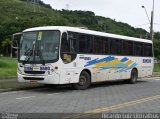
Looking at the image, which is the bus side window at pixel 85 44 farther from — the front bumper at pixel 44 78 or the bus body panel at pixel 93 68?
the front bumper at pixel 44 78

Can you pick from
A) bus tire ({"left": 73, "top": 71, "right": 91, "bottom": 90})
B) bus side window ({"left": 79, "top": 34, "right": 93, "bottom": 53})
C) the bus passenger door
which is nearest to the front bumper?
the bus passenger door

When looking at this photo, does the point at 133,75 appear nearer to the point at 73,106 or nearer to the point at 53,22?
the point at 73,106

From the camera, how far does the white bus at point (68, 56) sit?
1861 centimetres

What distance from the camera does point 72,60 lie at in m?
19.5

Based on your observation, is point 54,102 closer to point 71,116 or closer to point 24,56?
point 71,116

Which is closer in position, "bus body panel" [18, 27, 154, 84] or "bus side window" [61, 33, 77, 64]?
"bus body panel" [18, 27, 154, 84]

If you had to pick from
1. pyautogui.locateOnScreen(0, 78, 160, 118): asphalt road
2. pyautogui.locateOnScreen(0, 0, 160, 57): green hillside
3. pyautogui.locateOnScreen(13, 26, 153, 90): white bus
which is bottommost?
→ pyautogui.locateOnScreen(0, 78, 160, 118): asphalt road

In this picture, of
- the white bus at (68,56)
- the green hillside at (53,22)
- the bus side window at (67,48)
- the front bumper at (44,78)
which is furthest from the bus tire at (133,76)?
the green hillside at (53,22)

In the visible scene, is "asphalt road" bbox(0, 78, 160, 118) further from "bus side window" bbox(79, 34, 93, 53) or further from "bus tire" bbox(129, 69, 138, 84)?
"bus tire" bbox(129, 69, 138, 84)

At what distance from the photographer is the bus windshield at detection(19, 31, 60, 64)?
18.6 m

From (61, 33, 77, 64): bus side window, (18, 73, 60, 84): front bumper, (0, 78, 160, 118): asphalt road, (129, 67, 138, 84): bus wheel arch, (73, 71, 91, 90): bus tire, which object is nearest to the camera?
(0, 78, 160, 118): asphalt road

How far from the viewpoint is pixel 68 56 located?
757 inches

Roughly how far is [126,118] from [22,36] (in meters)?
10.0

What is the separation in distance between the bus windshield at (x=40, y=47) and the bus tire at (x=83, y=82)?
2.39 metres
